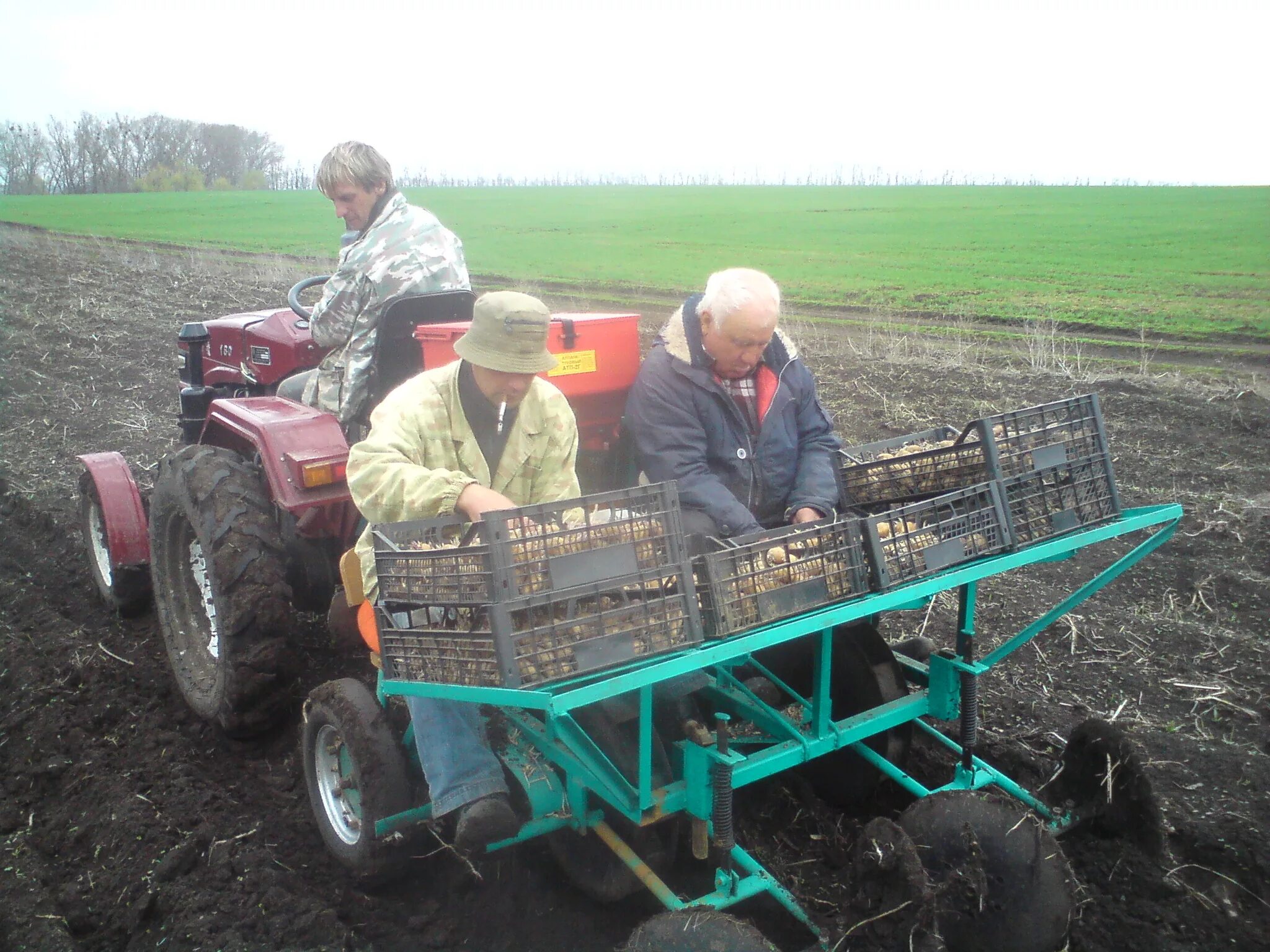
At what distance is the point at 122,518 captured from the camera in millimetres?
4809

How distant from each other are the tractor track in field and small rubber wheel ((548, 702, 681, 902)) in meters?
0.12

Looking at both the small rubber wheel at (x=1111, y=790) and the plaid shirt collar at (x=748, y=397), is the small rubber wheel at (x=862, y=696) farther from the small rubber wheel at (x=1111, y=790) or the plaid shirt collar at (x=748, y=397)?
the plaid shirt collar at (x=748, y=397)

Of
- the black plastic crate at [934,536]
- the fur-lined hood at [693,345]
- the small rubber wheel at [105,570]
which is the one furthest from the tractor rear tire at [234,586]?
the black plastic crate at [934,536]

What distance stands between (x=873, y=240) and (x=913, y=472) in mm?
34787

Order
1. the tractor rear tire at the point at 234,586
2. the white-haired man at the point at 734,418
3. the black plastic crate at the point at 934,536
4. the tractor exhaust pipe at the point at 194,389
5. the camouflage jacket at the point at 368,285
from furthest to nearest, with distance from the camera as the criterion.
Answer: the tractor exhaust pipe at the point at 194,389 → the camouflage jacket at the point at 368,285 → the tractor rear tire at the point at 234,586 → the white-haired man at the point at 734,418 → the black plastic crate at the point at 934,536

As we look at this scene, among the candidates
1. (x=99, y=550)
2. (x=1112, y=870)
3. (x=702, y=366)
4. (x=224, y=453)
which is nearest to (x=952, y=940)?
(x=1112, y=870)

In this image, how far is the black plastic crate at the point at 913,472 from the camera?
3184 millimetres

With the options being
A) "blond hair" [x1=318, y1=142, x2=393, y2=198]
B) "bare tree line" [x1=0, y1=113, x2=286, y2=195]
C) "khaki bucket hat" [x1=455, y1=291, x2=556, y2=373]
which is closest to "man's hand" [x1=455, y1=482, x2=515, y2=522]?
"khaki bucket hat" [x1=455, y1=291, x2=556, y2=373]

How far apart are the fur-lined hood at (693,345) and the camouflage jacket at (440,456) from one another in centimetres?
60

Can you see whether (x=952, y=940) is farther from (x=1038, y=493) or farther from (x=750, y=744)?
(x=1038, y=493)

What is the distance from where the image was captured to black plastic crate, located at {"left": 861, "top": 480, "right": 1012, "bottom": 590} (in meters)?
2.67

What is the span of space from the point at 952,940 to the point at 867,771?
0.82 meters

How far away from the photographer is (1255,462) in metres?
7.91

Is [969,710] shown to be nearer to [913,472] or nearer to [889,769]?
[889,769]
